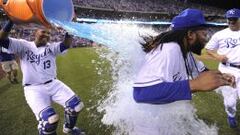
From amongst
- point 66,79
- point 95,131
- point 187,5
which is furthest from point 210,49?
point 187,5

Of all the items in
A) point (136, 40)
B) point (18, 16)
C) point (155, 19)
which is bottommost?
point (155, 19)

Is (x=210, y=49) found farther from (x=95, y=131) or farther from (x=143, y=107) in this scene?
(x=143, y=107)

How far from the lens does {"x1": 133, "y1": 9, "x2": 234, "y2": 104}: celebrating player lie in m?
3.27

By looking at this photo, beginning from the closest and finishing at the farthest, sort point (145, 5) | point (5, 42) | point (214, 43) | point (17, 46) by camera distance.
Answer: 1. point (5, 42)
2. point (17, 46)
3. point (214, 43)
4. point (145, 5)

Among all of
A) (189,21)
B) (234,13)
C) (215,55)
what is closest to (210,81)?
(189,21)

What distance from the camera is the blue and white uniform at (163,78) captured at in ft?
10.7

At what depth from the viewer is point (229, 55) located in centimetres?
819

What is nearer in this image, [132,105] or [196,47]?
[196,47]

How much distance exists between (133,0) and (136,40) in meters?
42.3

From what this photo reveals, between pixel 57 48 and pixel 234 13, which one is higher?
pixel 234 13

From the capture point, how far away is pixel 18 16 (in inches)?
180

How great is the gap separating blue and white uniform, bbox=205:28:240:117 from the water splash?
3.45m

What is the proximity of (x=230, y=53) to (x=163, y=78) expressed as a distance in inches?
201

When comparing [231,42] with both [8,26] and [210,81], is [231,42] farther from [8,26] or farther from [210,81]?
[210,81]
